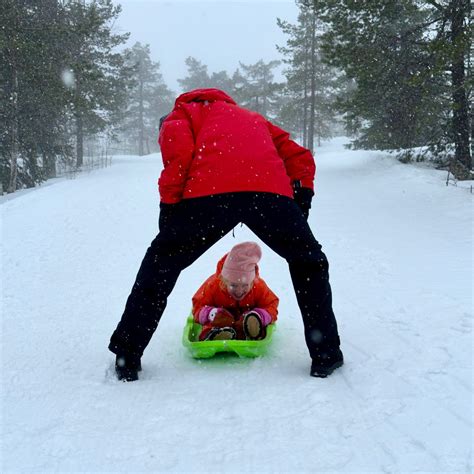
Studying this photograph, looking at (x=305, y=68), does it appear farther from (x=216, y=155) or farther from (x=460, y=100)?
(x=216, y=155)

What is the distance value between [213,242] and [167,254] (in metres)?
0.27

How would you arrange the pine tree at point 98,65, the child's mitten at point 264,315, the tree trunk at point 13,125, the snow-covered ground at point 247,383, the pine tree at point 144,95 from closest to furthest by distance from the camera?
1. the snow-covered ground at point 247,383
2. the child's mitten at point 264,315
3. the tree trunk at point 13,125
4. the pine tree at point 98,65
5. the pine tree at point 144,95

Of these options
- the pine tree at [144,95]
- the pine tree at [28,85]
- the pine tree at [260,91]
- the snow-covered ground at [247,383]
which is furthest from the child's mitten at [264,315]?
the pine tree at [144,95]

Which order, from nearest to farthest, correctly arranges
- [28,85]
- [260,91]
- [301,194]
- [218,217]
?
[218,217] → [301,194] → [28,85] → [260,91]

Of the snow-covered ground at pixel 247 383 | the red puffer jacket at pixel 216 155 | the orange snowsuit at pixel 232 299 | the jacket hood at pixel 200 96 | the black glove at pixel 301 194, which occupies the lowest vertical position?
the snow-covered ground at pixel 247 383

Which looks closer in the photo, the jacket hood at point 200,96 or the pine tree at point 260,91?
the jacket hood at point 200,96

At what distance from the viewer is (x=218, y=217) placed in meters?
2.61

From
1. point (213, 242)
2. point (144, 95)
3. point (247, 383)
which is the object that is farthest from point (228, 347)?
point (144, 95)

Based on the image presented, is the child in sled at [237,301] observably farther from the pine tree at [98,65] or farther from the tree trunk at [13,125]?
the pine tree at [98,65]

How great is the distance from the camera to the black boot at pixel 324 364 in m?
2.75

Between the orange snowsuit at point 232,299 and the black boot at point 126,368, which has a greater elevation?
the orange snowsuit at point 232,299

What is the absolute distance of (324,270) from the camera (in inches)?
108

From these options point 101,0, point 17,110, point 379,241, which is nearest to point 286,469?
point 379,241

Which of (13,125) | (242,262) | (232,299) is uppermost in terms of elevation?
(13,125)
